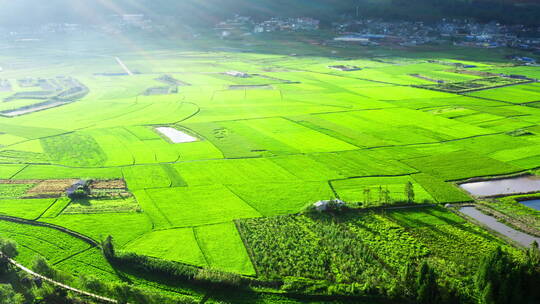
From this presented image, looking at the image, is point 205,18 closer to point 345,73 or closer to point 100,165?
point 345,73

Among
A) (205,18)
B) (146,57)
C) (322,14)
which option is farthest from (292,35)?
(146,57)

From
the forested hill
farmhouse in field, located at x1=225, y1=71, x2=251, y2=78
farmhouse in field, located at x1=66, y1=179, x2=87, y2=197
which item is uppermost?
the forested hill

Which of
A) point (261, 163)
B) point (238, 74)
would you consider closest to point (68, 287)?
point (261, 163)

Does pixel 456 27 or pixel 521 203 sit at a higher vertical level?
pixel 456 27

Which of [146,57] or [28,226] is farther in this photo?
[146,57]

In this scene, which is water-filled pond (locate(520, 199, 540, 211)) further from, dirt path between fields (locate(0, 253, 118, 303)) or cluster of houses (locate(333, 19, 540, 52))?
cluster of houses (locate(333, 19, 540, 52))

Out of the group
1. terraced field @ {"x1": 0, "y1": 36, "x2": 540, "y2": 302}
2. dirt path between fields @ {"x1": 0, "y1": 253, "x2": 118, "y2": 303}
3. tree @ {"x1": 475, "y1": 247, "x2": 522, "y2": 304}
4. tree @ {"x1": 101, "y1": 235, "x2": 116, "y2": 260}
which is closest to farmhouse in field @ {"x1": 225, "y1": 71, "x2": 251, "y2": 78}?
terraced field @ {"x1": 0, "y1": 36, "x2": 540, "y2": 302}
